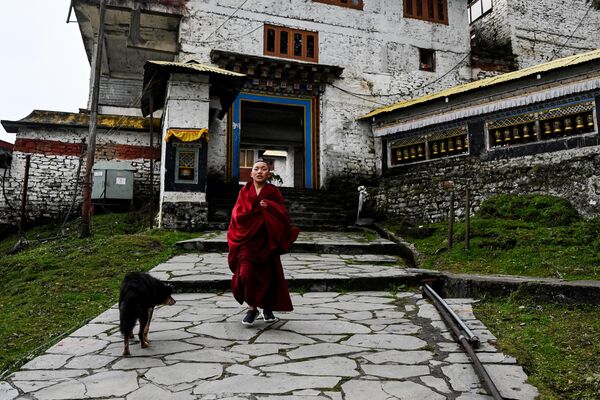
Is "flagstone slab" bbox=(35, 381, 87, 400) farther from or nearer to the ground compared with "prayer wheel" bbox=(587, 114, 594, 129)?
nearer to the ground

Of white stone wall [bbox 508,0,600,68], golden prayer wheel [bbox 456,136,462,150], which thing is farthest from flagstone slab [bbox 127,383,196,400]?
white stone wall [bbox 508,0,600,68]

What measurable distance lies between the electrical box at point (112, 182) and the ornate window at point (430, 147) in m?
7.55

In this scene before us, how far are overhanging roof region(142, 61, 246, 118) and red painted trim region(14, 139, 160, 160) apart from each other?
2.57 metres

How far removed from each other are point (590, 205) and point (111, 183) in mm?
11762

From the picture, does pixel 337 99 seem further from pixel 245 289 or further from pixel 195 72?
pixel 245 289

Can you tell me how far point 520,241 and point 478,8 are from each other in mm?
14919

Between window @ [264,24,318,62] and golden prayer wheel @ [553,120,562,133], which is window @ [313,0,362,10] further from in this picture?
golden prayer wheel @ [553,120,562,133]

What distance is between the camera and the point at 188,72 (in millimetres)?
10594

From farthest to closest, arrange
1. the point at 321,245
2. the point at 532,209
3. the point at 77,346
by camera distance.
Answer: the point at 532,209 < the point at 321,245 < the point at 77,346

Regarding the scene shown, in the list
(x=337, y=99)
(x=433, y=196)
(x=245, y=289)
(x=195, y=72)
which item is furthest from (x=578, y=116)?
(x=245, y=289)

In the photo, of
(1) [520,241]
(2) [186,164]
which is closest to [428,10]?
(2) [186,164]

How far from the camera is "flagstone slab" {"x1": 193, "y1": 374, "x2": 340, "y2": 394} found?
2.71 meters

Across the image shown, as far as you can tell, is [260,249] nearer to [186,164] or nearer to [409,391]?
[409,391]

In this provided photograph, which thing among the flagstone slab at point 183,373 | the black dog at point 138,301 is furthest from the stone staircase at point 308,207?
the flagstone slab at point 183,373
